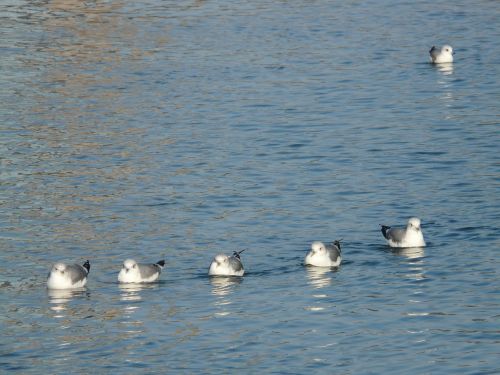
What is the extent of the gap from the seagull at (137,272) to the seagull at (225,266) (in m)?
1.24

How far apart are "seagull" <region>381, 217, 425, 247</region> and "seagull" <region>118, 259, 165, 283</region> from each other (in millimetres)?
5586

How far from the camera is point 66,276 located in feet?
92.9

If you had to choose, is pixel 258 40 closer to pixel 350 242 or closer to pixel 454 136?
pixel 454 136

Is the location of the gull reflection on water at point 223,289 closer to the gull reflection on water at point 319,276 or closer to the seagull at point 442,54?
the gull reflection on water at point 319,276

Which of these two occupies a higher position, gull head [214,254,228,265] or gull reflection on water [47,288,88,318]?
gull head [214,254,228,265]

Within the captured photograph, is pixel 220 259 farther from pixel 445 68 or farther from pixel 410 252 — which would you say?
pixel 445 68

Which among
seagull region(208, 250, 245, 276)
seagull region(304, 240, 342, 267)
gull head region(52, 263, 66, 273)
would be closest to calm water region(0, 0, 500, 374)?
seagull region(304, 240, 342, 267)

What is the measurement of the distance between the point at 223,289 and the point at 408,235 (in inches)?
189

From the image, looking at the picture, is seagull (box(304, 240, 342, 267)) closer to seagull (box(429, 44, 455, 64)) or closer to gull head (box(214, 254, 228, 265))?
gull head (box(214, 254, 228, 265))

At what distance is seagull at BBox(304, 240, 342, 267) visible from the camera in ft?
96.5

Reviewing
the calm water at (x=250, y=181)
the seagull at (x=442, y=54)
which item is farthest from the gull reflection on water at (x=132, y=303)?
the seagull at (x=442, y=54)

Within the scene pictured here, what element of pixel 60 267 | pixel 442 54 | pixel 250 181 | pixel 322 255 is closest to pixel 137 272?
pixel 60 267

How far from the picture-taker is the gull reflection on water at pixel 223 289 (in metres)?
27.2

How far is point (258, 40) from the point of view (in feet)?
189
